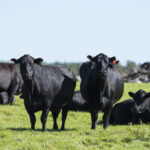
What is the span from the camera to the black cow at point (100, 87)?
381 inches

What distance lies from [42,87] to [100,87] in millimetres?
1581

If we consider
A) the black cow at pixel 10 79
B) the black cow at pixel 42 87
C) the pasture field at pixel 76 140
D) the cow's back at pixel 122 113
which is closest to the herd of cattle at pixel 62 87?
the black cow at pixel 42 87

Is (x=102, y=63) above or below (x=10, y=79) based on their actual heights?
above

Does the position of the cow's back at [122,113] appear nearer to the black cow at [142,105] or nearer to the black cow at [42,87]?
the black cow at [142,105]

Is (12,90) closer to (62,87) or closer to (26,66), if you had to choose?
(62,87)

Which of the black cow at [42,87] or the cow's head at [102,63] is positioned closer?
the cow's head at [102,63]

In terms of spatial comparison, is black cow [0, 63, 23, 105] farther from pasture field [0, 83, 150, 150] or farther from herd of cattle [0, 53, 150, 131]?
pasture field [0, 83, 150, 150]

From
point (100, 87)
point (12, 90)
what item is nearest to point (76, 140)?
point (100, 87)

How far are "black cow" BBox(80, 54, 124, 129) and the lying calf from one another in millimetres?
2068

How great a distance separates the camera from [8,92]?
1838 centimetres

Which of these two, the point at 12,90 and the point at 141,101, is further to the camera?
the point at 12,90

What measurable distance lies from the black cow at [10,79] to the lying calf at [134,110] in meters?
6.46

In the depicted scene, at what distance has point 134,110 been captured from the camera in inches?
486

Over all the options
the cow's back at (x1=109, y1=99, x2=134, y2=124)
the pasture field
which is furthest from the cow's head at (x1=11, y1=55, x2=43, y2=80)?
the cow's back at (x1=109, y1=99, x2=134, y2=124)
